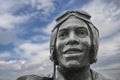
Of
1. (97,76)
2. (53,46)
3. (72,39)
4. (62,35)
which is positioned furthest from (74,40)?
(97,76)

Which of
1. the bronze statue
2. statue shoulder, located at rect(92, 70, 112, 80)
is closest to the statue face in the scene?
the bronze statue

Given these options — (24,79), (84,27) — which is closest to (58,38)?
(84,27)

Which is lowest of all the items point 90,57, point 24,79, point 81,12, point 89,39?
point 24,79

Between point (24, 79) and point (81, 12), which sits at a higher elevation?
point (81, 12)

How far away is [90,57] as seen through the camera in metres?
4.38

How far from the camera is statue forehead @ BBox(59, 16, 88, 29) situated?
167 inches

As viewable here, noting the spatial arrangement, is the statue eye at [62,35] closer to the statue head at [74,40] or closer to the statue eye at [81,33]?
the statue head at [74,40]

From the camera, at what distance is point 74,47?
13.5ft

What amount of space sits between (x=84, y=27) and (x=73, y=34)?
22cm

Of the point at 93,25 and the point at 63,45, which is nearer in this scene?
the point at 63,45

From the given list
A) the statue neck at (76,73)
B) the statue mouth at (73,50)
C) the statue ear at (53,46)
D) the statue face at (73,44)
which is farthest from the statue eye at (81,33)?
the statue neck at (76,73)

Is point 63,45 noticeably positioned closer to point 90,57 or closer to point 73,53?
point 73,53

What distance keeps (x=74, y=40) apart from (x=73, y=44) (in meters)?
0.07

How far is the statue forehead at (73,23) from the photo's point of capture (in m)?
4.24
